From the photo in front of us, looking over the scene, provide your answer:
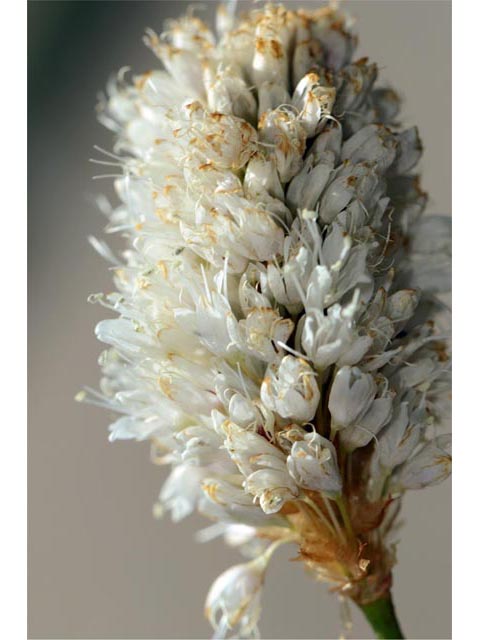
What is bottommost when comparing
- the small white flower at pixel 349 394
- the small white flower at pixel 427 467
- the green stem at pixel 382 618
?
the green stem at pixel 382 618

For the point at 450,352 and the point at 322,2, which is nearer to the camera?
the point at 450,352

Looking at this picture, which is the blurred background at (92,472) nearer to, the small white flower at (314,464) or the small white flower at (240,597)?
the small white flower at (240,597)

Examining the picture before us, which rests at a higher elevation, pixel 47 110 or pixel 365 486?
pixel 47 110

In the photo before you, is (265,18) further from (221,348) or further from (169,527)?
(169,527)

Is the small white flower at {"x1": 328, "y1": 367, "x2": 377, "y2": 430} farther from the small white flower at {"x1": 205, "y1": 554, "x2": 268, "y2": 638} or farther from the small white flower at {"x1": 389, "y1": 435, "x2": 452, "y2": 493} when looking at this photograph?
the small white flower at {"x1": 205, "y1": 554, "x2": 268, "y2": 638}

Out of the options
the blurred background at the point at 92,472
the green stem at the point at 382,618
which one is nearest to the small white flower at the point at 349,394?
the green stem at the point at 382,618

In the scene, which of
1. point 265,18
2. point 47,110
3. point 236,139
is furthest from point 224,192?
point 47,110
